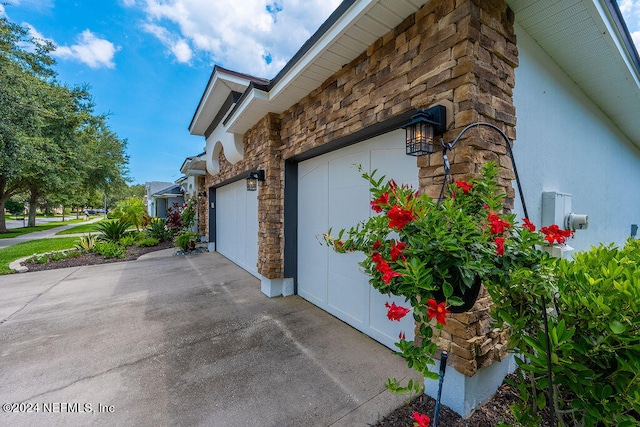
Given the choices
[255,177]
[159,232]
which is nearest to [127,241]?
[159,232]

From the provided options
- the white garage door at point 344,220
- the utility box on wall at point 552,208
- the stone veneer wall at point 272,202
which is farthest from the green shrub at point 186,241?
the utility box on wall at point 552,208

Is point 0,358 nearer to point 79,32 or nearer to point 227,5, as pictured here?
point 227,5

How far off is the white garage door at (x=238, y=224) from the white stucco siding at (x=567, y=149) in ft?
17.8

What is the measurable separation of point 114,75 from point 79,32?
845cm

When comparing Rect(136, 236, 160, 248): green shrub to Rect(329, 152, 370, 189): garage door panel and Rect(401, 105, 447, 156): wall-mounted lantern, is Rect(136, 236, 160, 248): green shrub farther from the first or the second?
Rect(401, 105, 447, 156): wall-mounted lantern

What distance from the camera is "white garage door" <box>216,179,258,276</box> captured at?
22.4ft

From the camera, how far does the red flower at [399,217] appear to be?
4.78 feet

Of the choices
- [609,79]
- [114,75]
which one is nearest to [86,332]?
[609,79]

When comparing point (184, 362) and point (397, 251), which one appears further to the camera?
point (184, 362)

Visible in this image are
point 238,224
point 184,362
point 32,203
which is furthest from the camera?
point 32,203

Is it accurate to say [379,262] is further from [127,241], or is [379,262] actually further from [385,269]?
[127,241]

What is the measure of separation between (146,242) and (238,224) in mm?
6026

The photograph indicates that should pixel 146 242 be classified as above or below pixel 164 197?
below

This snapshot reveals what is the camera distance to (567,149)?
3.49m
